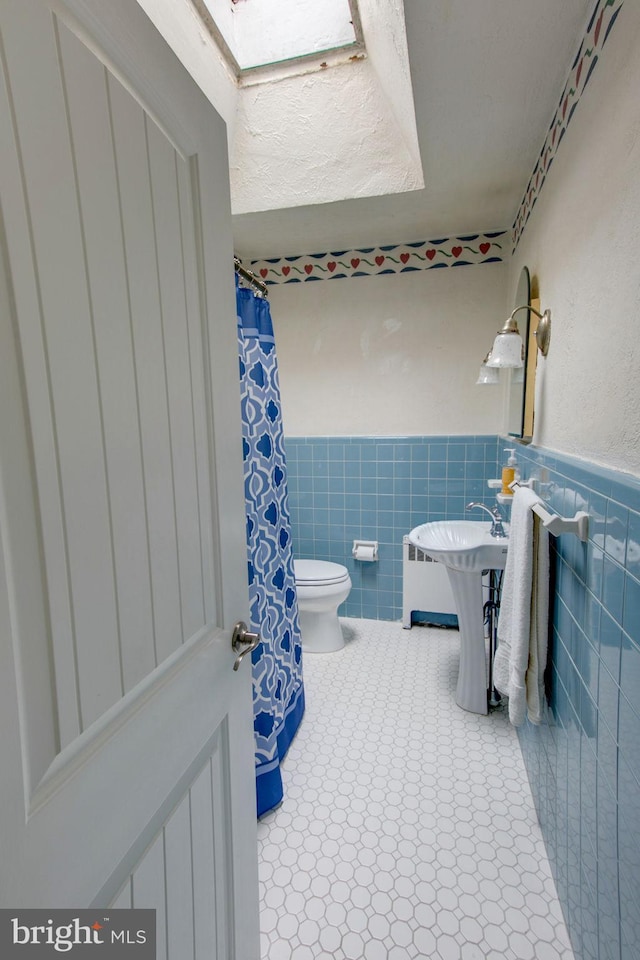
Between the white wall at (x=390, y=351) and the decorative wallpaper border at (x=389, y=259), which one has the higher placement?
the decorative wallpaper border at (x=389, y=259)

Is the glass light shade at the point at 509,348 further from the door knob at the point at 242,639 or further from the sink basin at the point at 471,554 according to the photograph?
the door knob at the point at 242,639

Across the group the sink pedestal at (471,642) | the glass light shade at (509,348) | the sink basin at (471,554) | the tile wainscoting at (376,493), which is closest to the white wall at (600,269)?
the glass light shade at (509,348)

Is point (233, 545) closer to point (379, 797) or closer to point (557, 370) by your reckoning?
point (557, 370)

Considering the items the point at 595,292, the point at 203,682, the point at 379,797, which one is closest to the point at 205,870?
the point at 203,682

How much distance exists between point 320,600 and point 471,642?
30.0 inches

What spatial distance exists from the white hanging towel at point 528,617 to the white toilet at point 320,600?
1.10m

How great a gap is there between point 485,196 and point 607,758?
2.16 metres

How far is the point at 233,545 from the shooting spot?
0.88 meters

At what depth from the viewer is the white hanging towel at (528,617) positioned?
1.27 m

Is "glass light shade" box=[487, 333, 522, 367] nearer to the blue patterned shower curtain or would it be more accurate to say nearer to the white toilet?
the blue patterned shower curtain

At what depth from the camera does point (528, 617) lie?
4.20 feet

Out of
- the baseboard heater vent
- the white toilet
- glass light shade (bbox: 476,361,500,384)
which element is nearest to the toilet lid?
the white toilet

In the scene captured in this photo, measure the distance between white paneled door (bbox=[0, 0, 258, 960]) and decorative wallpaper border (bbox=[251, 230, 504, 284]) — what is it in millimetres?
1885

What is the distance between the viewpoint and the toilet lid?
2.28m
